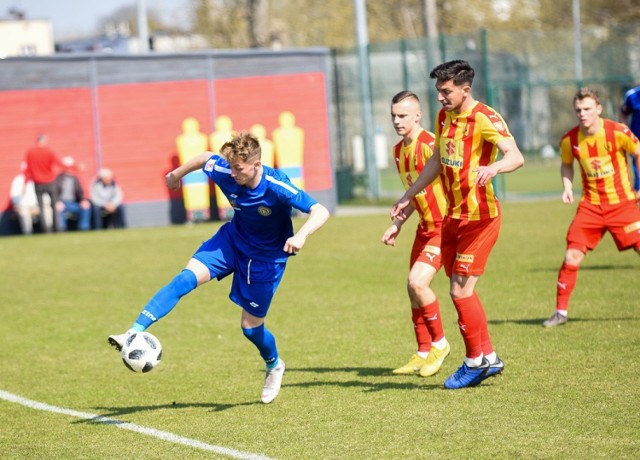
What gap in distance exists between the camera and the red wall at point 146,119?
2341 cm

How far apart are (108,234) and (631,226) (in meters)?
14.2

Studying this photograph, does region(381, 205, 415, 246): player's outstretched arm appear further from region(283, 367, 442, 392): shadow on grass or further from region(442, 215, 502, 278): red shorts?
region(283, 367, 442, 392): shadow on grass

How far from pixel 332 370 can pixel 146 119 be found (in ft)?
54.0

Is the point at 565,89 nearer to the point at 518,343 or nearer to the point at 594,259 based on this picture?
the point at 594,259

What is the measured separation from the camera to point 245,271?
24.4 feet

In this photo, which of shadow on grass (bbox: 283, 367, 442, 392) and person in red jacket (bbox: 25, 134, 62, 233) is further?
person in red jacket (bbox: 25, 134, 62, 233)

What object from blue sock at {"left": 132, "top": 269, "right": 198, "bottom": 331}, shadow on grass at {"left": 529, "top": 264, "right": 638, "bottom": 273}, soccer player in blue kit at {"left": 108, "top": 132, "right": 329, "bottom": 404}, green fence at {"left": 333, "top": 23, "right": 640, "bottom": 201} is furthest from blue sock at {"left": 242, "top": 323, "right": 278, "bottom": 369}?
green fence at {"left": 333, "top": 23, "right": 640, "bottom": 201}

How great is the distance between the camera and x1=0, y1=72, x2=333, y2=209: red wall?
23.4m

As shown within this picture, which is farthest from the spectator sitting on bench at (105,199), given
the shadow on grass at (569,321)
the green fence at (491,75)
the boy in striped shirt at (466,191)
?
the boy in striped shirt at (466,191)

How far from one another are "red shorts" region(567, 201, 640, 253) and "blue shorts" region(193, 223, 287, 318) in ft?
12.3

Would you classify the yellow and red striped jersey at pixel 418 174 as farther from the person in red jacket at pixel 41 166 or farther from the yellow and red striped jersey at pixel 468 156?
the person in red jacket at pixel 41 166

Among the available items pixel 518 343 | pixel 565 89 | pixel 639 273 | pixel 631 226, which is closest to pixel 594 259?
pixel 639 273

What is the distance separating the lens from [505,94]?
1119 inches

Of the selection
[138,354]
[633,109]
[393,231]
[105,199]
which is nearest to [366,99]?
[105,199]
